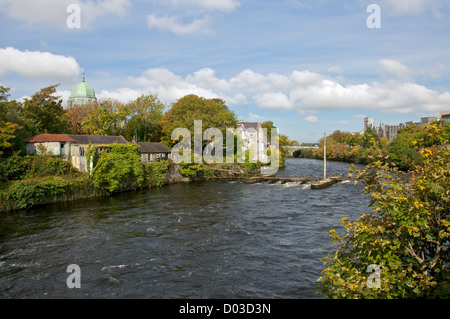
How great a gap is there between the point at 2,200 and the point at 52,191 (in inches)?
184

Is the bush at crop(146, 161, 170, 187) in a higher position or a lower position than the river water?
higher

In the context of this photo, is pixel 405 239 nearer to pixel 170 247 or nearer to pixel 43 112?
pixel 170 247

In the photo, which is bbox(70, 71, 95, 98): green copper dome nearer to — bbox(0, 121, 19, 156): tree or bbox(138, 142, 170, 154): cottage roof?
bbox(138, 142, 170, 154): cottage roof

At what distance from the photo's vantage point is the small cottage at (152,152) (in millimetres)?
56431

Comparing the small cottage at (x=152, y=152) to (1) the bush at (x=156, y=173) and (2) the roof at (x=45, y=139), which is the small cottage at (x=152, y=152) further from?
(2) the roof at (x=45, y=139)

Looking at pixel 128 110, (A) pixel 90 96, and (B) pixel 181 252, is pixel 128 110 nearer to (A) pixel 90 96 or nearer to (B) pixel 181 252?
(A) pixel 90 96

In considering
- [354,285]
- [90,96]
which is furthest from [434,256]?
[90,96]

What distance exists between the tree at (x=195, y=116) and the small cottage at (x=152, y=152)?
24.0 ft

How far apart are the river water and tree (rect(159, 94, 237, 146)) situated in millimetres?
32153

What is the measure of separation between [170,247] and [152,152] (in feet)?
128

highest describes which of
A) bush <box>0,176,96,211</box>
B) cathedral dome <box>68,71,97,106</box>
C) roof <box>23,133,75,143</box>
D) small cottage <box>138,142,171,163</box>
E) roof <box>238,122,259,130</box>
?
cathedral dome <box>68,71,97,106</box>

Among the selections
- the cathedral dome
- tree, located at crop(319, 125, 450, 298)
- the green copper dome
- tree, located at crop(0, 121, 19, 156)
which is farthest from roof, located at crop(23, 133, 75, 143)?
the green copper dome

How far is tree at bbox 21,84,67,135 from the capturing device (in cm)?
4916

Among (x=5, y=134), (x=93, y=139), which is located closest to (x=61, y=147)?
(x=93, y=139)
